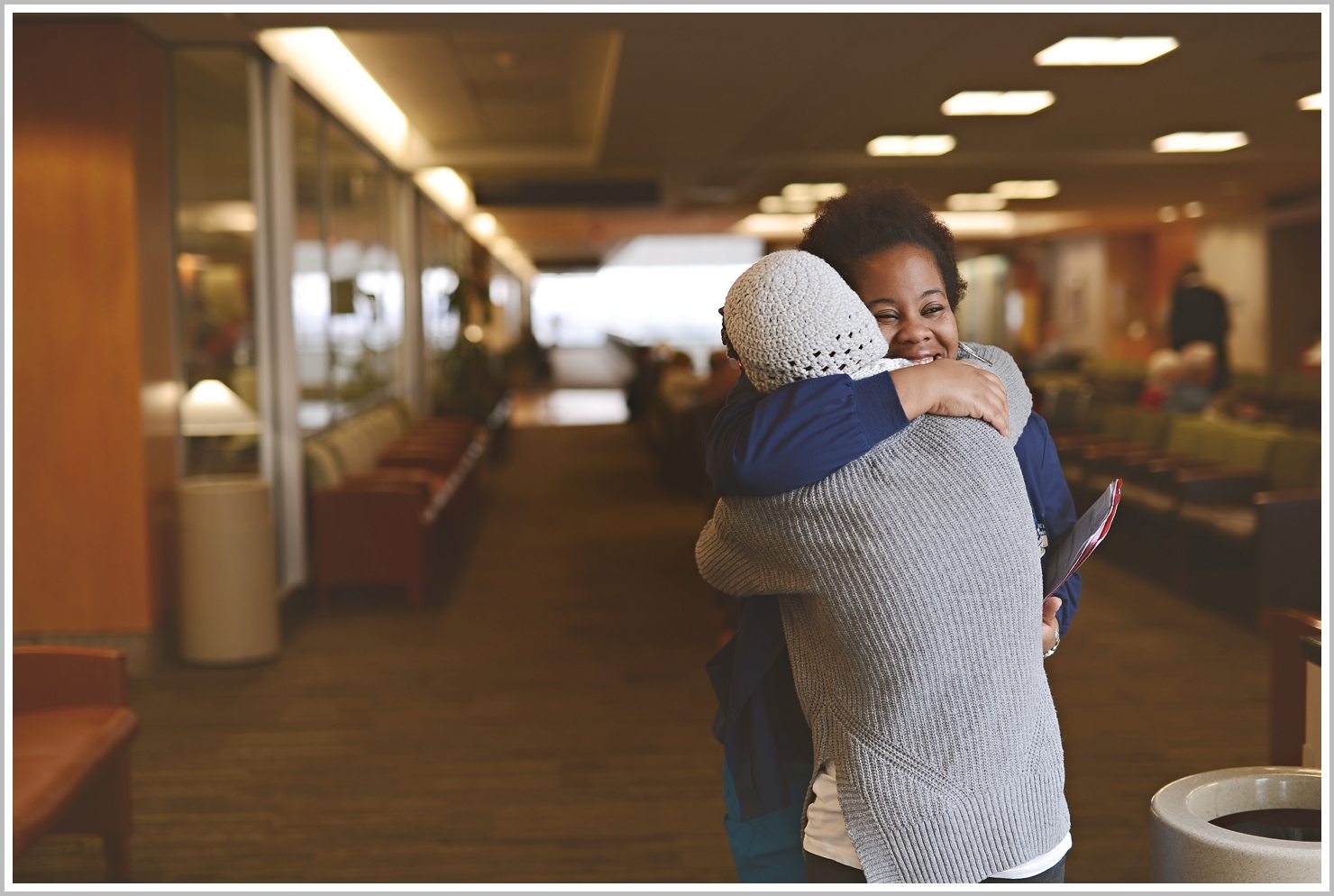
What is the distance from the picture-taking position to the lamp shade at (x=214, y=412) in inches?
242

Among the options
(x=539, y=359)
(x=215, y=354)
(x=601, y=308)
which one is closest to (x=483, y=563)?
(x=215, y=354)

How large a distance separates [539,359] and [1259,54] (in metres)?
22.8

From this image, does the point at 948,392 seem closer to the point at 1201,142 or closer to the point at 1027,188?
the point at 1201,142

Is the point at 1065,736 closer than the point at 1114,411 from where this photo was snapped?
Yes

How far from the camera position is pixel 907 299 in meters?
1.53

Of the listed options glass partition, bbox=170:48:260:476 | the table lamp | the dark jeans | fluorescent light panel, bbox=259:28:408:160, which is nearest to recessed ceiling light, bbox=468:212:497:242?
fluorescent light panel, bbox=259:28:408:160

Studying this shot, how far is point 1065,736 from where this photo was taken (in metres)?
4.57

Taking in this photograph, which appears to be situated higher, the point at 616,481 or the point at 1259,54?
the point at 1259,54

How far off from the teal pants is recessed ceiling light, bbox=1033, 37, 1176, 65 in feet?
18.8

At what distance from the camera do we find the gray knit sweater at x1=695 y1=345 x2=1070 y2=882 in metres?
1.33

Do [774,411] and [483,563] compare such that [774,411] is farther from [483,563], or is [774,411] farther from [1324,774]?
[483,563]

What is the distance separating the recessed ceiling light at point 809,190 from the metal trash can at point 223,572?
826cm

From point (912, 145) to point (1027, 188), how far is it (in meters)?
4.11

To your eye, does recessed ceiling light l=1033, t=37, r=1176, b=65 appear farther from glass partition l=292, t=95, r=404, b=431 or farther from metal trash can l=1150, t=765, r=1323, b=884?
metal trash can l=1150, t=765, r=1323, b=884
